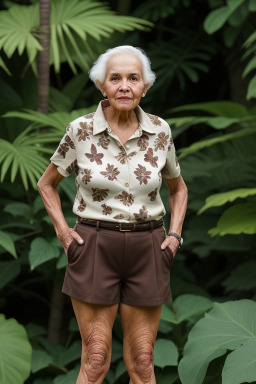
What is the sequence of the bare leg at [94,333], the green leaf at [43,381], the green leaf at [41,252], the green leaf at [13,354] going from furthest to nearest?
1. the green leaf at [43,381]
2. the green leaf at [41,252]
3. the green leaf at [13,354]
4. the bare leg at [94,333]

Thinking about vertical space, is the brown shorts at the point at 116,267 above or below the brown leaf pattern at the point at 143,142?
below

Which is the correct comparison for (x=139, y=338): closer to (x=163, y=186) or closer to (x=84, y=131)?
(x=84, y=131)

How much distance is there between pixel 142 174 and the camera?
5.50 ft

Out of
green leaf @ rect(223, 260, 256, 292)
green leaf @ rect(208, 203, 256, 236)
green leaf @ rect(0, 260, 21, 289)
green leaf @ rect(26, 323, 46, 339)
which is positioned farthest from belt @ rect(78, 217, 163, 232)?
green leaf @ rect(223, 260, 256, 292)

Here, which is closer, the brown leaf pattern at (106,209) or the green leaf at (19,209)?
the brown leaf pattern at (106,209)

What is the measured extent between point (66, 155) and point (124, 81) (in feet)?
0.86

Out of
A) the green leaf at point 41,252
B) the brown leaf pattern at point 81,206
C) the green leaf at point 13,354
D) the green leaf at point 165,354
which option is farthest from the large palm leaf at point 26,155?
the brown leaf pattern at point 81,206

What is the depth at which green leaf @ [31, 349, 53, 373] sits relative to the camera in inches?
109

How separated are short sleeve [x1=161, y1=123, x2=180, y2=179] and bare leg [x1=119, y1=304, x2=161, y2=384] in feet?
1.22

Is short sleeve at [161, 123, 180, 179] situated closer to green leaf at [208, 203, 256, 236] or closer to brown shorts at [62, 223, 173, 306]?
brown shorts at [62, 223, 173, 306]

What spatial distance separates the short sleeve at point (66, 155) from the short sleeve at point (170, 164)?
255mm

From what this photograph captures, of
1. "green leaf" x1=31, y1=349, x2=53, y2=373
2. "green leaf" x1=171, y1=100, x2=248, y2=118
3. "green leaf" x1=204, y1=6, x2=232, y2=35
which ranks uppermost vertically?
"green leaf" x1=204, y1=6, x2=232, y2=35

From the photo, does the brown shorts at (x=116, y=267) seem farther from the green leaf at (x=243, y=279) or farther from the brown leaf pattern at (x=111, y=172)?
the green leaf at (x=243, y=279)

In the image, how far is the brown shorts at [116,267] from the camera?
1.69 meters
